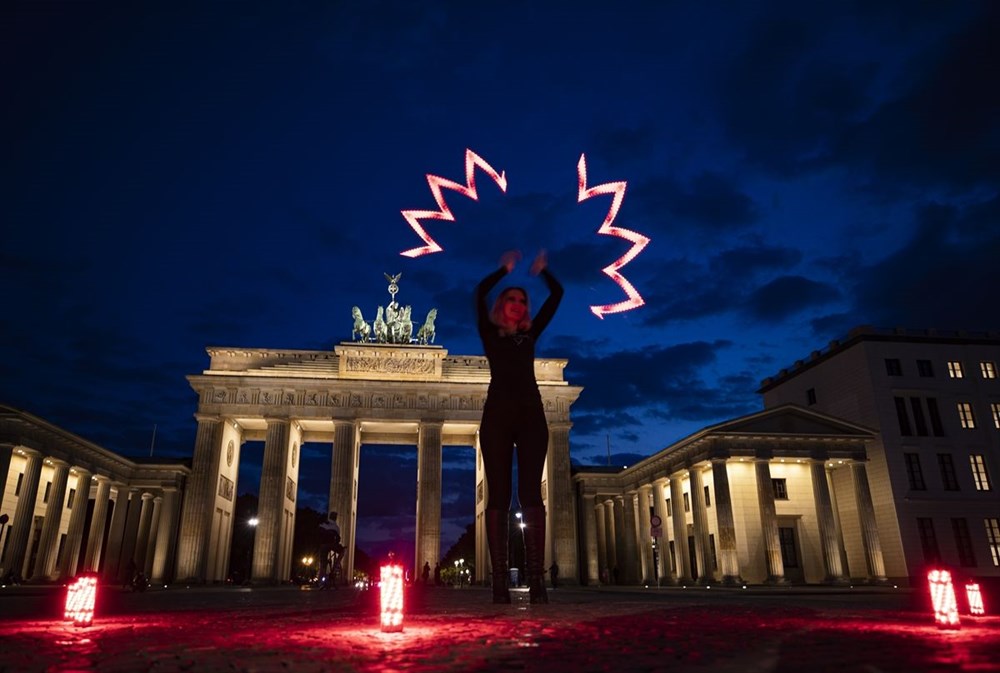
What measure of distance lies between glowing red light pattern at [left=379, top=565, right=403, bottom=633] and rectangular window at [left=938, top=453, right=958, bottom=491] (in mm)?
48859

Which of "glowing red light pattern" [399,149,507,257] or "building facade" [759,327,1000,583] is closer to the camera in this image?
"glowing red light pattern" [399,149,507,257]

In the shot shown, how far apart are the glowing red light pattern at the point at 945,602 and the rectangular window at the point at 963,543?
44495 millimetres

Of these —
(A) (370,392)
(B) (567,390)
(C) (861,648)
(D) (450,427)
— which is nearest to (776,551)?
(B) (567,390)

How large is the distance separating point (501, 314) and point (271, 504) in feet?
136

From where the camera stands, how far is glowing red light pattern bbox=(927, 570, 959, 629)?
6.58 metres

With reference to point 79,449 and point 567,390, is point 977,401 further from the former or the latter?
point 79,449

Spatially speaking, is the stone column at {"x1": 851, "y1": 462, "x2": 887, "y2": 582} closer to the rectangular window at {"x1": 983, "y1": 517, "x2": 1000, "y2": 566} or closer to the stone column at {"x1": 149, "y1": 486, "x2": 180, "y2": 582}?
the rectangular window at {"x1": 983, "y1": 517, "x2": 1000, "y2": 566}

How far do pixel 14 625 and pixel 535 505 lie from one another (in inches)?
263

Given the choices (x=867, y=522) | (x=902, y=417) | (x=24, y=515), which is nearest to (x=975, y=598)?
(x=867, y=522)

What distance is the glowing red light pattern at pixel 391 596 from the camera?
6.07 meters

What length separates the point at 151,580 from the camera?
44.4 meters

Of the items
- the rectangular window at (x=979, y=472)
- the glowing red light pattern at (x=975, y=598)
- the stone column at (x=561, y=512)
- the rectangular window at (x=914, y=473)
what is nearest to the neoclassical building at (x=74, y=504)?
the stone column at (x=561, y=512)

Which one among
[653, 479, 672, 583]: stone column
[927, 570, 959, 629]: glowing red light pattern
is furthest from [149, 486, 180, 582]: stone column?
[927, 570, 959, 629]: glowing red light pattern

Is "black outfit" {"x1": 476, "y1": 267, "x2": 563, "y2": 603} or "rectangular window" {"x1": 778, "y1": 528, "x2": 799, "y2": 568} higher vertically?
"black outfit" {"x1": 476, "y1": 267, "x2": 563, "y2": 603}
